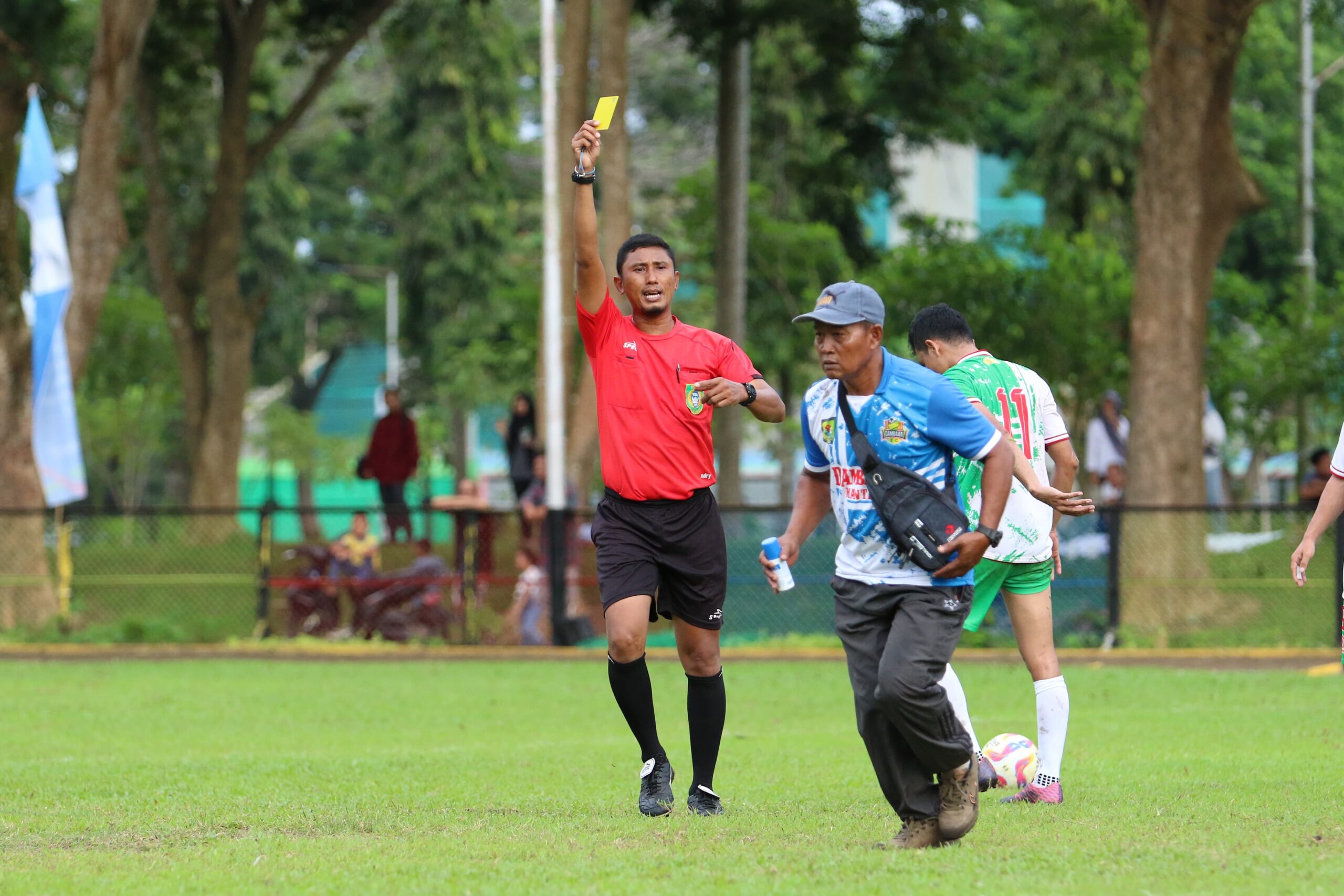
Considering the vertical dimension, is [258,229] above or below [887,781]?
above

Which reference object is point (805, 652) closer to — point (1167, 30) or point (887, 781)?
point (1167, 30)

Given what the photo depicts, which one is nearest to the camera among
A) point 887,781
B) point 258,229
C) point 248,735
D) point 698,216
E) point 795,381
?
point 887,781

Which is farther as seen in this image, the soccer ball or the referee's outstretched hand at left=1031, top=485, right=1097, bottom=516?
the soccer ball

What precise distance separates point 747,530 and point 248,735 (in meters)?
7.01

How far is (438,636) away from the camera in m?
17.8

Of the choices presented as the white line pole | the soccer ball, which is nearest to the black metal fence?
the white line pole

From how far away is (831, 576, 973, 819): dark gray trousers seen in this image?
5609 mm

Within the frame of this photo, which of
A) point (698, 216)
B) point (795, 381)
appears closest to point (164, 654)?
point (698, 216)

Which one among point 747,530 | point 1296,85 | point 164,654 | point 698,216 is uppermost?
point 1296,85

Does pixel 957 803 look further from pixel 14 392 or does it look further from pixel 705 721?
pixel 14 392

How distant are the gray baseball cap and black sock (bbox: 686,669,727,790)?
1.83 meters

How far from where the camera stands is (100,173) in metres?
19.3

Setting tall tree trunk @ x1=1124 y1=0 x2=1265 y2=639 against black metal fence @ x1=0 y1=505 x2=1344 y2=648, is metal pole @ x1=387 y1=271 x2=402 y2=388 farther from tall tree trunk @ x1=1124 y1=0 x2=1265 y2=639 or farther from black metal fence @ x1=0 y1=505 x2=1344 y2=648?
tall tree trunk @ x1=1124 y1=0 x2=1265 y2=639

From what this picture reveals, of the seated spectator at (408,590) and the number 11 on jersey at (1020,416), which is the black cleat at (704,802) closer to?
the number 11 on jersey at (1020,416)
